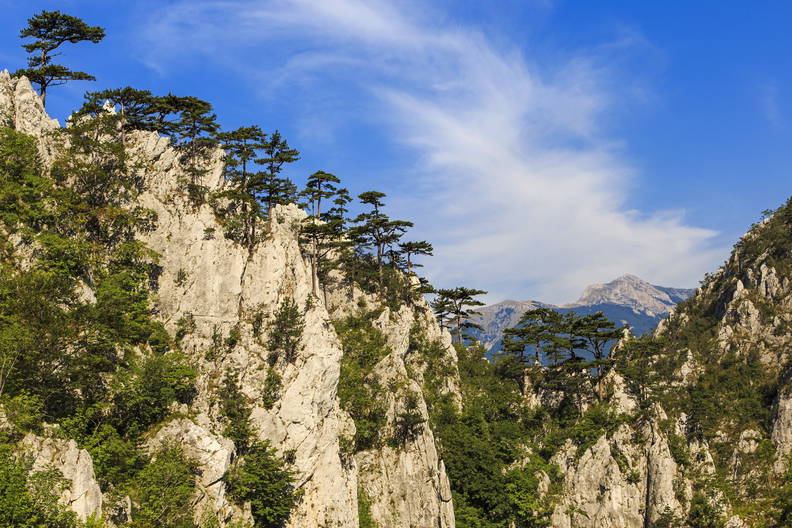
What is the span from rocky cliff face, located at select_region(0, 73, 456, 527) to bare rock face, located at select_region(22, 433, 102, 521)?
1005 centimetres

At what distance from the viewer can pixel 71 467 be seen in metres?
29.5

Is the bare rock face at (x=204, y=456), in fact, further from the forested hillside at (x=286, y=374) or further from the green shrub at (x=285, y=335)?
the green shrub at (x=285, y=335)

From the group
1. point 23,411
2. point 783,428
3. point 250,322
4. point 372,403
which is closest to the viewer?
point 23,411

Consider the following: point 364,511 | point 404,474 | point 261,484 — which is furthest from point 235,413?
point 404,474

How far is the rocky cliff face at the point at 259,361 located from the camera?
48.0 meters

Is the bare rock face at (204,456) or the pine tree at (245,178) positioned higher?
the pine tree at (245,178)

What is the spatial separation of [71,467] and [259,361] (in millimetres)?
23068

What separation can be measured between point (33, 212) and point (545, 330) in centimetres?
6288

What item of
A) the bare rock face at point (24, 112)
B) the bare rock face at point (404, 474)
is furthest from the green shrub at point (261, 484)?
the bare rock face at point (24, 112)

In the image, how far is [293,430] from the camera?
163 feet

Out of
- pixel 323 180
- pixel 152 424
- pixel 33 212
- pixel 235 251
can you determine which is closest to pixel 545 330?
pixel 323 180

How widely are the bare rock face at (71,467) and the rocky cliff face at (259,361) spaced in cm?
1005

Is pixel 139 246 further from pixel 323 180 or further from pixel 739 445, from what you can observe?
pixel 739 445

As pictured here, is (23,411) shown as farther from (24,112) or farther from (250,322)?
(24,112)
